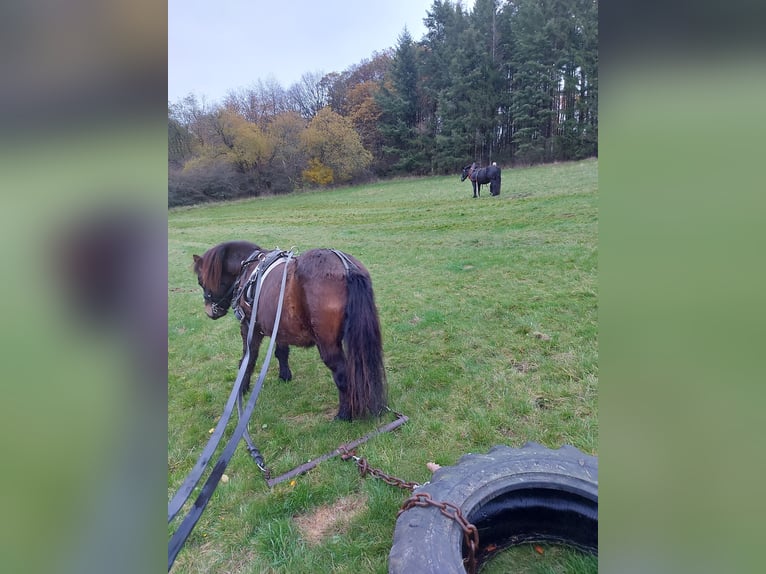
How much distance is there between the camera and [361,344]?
2637 millimetres

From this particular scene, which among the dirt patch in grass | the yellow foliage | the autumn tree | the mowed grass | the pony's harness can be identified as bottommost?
the dirt patch in grass

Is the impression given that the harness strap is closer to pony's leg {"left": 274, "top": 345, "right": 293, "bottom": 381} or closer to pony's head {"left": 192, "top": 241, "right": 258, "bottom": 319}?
pony's head {"left": 192, "top": 241, "right": 258, "bottom": 319}

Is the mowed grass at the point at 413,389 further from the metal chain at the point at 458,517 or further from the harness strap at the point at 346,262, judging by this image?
the harness strap at the point at 346,262

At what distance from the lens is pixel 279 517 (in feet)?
6.63

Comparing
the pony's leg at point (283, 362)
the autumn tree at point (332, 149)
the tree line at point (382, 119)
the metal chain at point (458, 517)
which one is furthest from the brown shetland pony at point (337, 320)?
the autumn tree at point (332, 149)

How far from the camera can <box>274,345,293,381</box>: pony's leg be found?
3.48 meters

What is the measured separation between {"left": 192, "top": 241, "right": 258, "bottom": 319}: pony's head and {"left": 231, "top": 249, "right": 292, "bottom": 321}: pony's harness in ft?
0.36

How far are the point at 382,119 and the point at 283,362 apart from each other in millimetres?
6161

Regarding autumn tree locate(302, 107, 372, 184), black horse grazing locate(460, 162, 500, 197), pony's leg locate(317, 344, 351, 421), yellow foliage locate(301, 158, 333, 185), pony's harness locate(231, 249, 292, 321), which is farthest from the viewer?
black horse grazing locate(460, 162, 500, 197)

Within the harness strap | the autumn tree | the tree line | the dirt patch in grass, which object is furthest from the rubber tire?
the autumn tree

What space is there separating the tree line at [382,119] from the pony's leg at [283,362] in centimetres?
202

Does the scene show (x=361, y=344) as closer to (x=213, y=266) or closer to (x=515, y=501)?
(x=515, y=501)
